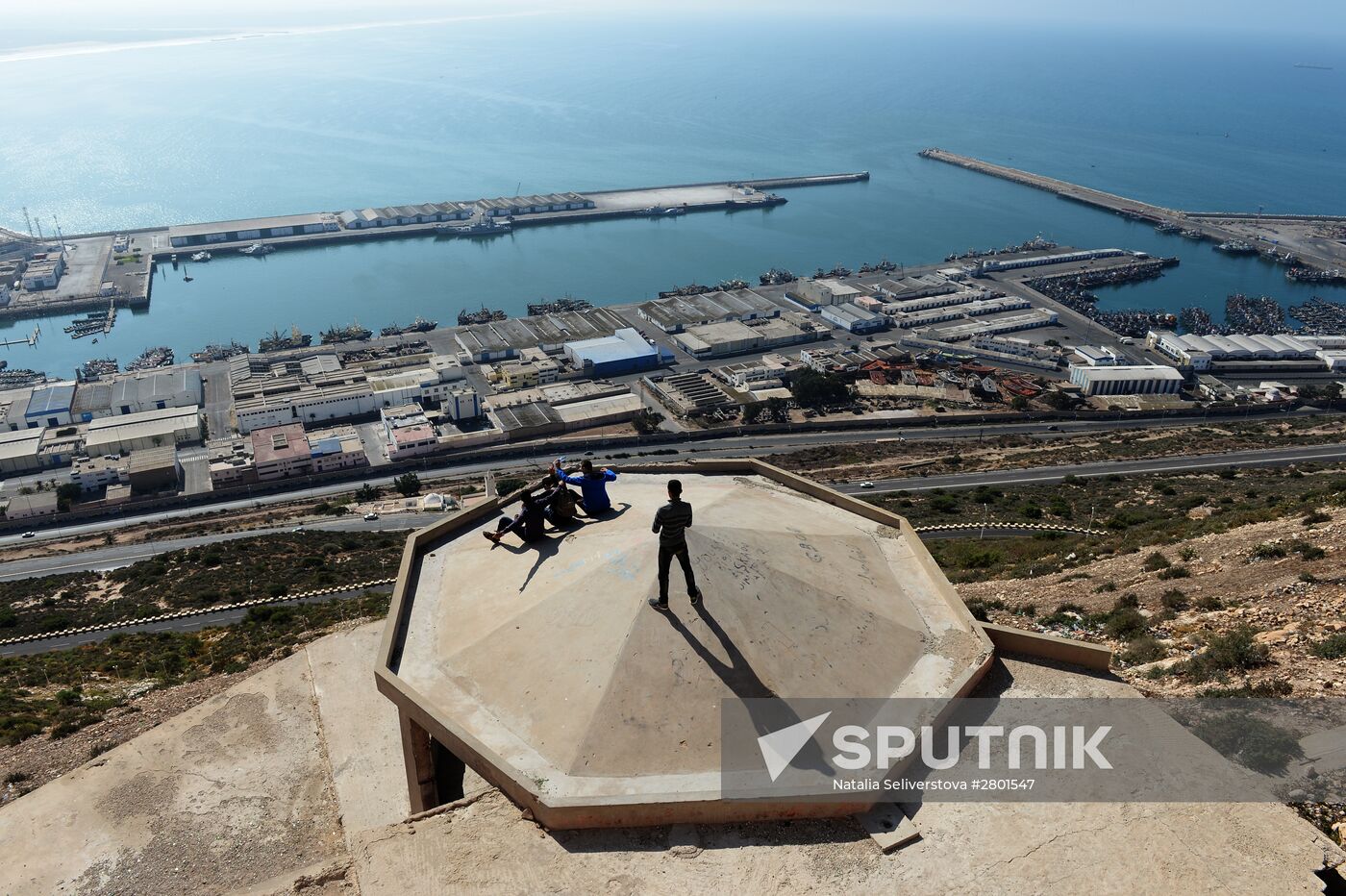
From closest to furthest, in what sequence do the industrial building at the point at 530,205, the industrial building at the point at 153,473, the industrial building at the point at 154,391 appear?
the industrial building at the point at 153,473, the industrial building at the point at 154,391, the industrial building at the point at 530,205

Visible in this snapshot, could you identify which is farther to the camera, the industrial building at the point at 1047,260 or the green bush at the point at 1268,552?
the industrial building at the point at 1047,260

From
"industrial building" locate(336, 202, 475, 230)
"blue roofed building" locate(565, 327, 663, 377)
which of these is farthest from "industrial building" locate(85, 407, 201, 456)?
"industrial building" locate(336, 202, 475, 230)

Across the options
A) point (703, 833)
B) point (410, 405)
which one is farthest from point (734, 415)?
point (703, 833)

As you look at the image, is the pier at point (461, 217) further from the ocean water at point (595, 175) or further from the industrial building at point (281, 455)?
the industrial building at point (281, 455)

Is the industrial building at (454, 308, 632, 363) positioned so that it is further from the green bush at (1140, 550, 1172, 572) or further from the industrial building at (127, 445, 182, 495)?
the green bush at (1140, 550, 1172, 572)

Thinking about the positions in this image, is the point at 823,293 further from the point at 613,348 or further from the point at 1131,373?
the point at 1131,373

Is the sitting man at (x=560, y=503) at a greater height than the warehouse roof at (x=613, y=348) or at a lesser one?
greater

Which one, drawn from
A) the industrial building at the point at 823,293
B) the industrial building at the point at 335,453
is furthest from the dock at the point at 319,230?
the industrial building at the point at 335,453

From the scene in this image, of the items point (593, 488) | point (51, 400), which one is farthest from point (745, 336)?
point (593, 488)
